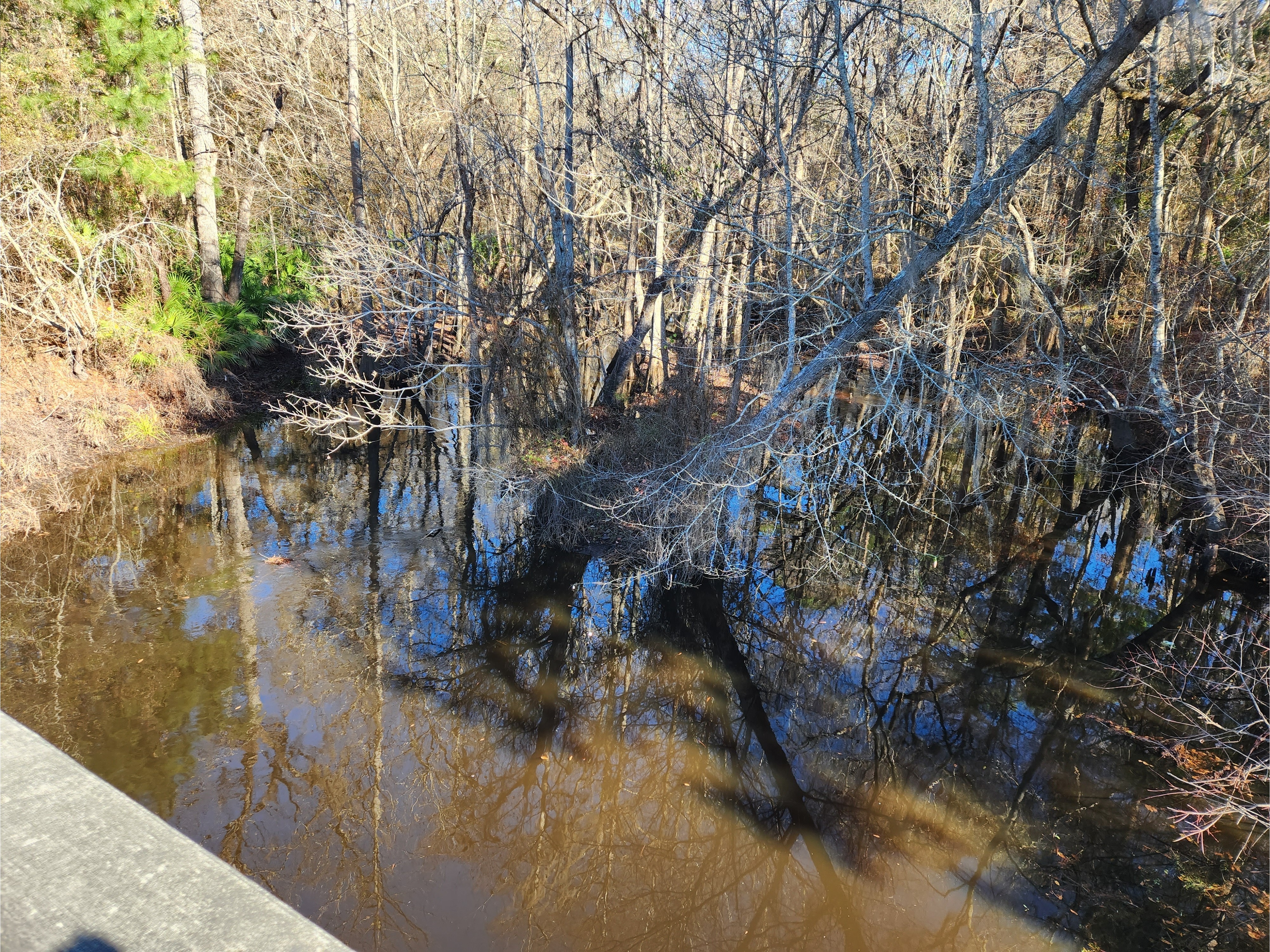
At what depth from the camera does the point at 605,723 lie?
22.8ft

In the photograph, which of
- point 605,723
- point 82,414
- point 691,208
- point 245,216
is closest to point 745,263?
point 691,208

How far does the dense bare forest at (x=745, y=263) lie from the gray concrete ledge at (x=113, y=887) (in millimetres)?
6203

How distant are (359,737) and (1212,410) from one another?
30.2 feet

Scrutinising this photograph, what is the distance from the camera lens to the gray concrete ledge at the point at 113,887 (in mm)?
1458

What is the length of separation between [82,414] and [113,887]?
1232cm

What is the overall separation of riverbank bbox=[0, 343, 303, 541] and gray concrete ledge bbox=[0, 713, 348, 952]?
29.9 feet

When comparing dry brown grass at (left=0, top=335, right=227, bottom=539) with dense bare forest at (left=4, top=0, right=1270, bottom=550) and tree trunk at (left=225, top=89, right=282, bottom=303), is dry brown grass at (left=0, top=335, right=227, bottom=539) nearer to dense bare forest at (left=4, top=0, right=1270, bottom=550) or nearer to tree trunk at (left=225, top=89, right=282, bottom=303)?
dense bare forest at (left=4, top=0, right=1270, bottom=550)

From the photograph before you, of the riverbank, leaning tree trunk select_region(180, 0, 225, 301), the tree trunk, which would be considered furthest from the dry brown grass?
the tree trunk

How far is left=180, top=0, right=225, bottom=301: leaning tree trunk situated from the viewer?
49.4ft

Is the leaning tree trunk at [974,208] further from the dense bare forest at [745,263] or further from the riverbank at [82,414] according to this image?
the riverbank at [82,414]

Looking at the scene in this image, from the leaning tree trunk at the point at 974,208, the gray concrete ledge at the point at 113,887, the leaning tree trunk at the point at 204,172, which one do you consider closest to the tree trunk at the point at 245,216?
the leaning tree trunk at the point at 204,172

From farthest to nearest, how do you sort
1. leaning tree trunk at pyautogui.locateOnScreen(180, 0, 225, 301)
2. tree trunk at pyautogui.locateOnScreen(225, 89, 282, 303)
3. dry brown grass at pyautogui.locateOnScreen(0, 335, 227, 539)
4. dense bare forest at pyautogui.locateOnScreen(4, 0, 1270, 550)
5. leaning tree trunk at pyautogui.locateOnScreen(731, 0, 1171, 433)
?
tree trunk at pyautogui.locateOnScreen(225, 89, 282, 303) → leaning tree trunk at pyautogui.locateOnScreen(180, 0, 225, 301) → dry brown grass at pyautogui.locateOnScreen(0, 335, 227, 539) → dense bare forest at pyautogui.locateOnScreen(4, 0, 1270, 550) → leaning tree trunk at pyautogui.locateOnScreen(731, 0, 1171, 433)

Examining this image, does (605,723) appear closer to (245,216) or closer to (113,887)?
(113,887)

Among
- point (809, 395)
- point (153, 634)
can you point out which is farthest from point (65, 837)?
point (809, 395)
